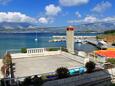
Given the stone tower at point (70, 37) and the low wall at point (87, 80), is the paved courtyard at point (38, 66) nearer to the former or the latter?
the stone tower at point (70, 37)

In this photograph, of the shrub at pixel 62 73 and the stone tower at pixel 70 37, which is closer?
the shrub at pixel 62 73

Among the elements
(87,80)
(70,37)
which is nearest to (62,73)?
(87,80)

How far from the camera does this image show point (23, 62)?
672 inches

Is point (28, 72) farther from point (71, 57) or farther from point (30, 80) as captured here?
point (71, 57)

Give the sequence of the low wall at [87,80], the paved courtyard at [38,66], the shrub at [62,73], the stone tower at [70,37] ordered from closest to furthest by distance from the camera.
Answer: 1. the low wall at [87,80]
2. the shrub at [62,73]
3. the paved courtyard at [38,66]
4. the stone tower at [70,37]


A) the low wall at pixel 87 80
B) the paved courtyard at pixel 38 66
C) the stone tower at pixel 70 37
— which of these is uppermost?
the stone tower at pixel 70 37

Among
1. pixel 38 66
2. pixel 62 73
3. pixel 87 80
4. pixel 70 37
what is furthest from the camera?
pixel 70 37

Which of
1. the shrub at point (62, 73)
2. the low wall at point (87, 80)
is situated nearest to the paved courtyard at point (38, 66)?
the shrub at point (62, 73)

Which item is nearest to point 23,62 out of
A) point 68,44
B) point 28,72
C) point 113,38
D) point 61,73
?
point 28,72

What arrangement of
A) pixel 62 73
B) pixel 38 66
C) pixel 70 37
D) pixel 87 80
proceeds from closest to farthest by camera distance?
1. pixel 62 73
2. pixel 87 80
3. pixel 38 66
4. pixel 70 37

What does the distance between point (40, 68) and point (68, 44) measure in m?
5.87

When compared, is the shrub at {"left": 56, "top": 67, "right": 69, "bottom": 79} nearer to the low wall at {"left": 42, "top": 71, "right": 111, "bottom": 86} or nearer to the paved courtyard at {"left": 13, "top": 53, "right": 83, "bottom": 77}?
the low wall at {"left": 42, "top": 71, "right": 111, "bottom": 86}

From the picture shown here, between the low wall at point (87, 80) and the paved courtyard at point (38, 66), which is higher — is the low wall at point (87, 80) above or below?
below

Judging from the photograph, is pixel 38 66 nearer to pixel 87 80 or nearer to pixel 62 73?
pixel 62 73
